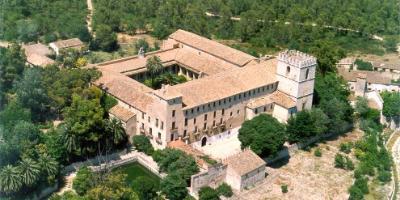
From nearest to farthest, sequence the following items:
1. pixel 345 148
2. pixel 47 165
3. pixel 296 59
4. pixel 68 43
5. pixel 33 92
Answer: pixel 47 165, pixel 33 92, pixel 345 148, pixel 296 59, pixel 68 43

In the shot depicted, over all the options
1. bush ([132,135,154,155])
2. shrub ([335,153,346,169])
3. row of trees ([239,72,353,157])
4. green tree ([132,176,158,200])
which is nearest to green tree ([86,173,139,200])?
green tree ([132,176,158,200])

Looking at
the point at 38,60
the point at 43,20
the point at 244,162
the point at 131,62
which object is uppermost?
the point at 43,20

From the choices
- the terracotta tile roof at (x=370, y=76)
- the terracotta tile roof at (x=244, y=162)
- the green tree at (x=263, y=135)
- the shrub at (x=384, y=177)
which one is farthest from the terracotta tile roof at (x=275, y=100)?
the terracotta tile roof at (x=370, y=76)

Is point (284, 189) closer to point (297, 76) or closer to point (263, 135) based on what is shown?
point (263, 135)

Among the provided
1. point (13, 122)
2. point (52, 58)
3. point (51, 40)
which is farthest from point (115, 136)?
point (51, 40)

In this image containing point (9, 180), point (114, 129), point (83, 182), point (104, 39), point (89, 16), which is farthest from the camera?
point (89, 16)

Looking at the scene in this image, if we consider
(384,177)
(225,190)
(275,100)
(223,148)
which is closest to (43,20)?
(275,100)
